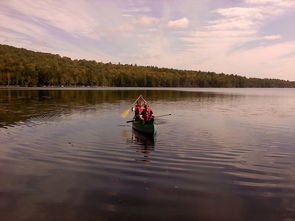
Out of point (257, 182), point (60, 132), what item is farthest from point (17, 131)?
point (257, 182)

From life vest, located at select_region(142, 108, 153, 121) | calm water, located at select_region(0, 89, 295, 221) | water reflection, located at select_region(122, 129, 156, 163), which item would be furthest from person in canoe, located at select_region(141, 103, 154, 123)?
calm water, located at select_region(0, 89, 295, 221)

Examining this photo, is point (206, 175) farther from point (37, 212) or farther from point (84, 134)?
point (84, 134)

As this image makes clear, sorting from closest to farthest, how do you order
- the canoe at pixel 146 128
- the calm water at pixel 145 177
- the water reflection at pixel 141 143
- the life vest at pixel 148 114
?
the calm water at pixel 145 177
the water reflection at pixel 141 143
the canoe at pixel 146 128
the life vest at pixel 148 114

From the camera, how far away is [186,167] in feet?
43.2

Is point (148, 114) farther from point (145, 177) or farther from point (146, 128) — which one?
point (145, 177)

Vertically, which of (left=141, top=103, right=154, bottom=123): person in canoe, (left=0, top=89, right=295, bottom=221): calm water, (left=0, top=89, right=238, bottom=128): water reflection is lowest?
(left=0, top=89, right=295, bottom=221): calm water

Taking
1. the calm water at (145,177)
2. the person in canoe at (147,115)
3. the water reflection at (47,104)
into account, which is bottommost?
the calm water at (145,177)

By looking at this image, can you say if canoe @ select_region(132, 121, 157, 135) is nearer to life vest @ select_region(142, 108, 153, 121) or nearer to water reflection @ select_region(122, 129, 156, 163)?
water reflection @ select_region(122, 129, 156, 163)

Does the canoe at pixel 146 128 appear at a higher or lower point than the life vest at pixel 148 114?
lower

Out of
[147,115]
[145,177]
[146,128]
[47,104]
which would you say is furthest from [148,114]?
[47,104]

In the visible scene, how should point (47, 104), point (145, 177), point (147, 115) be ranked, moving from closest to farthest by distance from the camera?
point (145, 177) < point (147, 115) < point (47, 104)

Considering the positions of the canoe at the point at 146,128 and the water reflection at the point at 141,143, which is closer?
the water reflection at the point at 141,143

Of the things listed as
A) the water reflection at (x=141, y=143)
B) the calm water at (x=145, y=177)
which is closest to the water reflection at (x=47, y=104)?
the calm water at (x=145, y=177)

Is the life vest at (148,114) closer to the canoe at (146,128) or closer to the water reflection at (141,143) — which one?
the canoe at (146,128)
